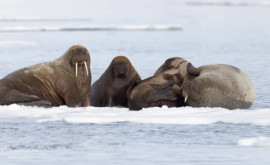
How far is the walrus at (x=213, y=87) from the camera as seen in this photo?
980 cm

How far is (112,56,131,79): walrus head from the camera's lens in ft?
34.1

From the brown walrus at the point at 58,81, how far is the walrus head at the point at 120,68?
405mm

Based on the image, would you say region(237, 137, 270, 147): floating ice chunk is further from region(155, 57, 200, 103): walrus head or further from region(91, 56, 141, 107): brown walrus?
region(91, 56, 141, 107): brown walrus

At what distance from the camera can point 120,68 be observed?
34.1ft

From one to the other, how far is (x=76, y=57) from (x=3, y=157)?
12.2 ft

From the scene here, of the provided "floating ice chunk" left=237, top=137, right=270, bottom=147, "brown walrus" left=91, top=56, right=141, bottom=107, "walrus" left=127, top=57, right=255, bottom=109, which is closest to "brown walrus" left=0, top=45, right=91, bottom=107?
"brown walrus" left=91, top=56, right=141, bottom=107

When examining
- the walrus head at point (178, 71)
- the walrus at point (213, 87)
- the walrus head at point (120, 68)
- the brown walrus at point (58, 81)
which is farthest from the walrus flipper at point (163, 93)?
the brown walrus at point (58, 81)

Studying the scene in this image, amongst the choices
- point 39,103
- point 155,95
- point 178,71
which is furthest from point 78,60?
point 178,71

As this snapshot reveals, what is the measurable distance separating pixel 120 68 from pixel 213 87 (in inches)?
56.7

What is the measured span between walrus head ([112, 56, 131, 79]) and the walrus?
0.59 metres

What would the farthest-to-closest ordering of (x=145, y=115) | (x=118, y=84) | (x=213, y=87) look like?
(x=118, y=84) → (x=213, y=87) → (x=145, y=115)

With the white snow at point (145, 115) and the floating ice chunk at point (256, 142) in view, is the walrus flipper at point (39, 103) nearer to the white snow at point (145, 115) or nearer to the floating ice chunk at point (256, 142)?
the white snow at point (145, 115)

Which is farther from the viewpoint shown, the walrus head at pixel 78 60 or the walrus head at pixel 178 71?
the walrus head at pixel 178 71

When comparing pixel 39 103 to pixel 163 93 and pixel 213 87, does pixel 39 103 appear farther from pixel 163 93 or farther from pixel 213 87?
pixel 213 87
